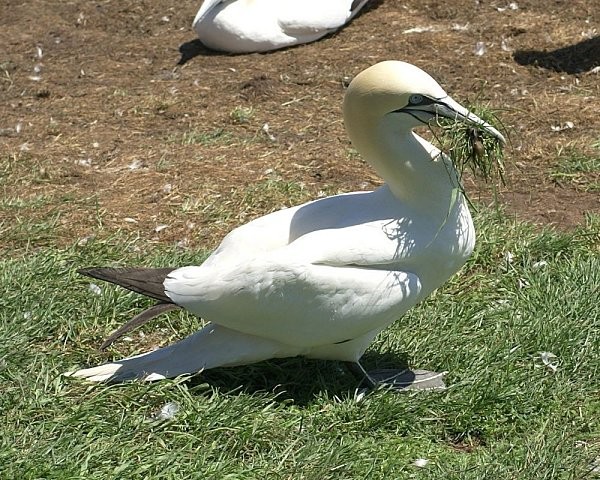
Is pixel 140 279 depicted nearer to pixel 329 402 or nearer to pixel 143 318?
pixel 143 318

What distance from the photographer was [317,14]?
9797mm

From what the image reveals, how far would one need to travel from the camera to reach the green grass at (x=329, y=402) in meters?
4.19

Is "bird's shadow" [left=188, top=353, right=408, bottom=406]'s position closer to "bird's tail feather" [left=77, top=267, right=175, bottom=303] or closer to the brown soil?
"bird's tail feather" [left=77, top=267, right=175, bottom=303]

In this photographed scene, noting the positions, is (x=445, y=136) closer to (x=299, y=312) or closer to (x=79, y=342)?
(x=299, y=312)

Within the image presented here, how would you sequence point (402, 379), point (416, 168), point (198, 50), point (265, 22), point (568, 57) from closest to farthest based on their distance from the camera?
point (416, 168) < point (402, 379) < point (568, 57) < point (265, 22) < point (198, 50)

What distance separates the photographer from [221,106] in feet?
28.0

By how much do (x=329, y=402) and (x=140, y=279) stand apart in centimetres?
102

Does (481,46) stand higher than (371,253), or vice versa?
(371,253)

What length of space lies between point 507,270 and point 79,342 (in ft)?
7.82

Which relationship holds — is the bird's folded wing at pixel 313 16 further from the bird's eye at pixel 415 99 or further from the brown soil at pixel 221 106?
the bird's eye at pixel 415 99

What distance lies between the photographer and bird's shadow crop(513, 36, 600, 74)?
8.81m

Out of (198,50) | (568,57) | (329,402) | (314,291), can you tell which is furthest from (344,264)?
(198,50)

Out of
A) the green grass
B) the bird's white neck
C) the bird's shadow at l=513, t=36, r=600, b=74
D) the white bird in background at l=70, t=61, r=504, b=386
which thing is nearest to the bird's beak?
the white bird in background at l=70, t=61, r=504, b=386

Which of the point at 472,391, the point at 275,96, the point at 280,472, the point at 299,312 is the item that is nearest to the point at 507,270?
the point at 472,391
